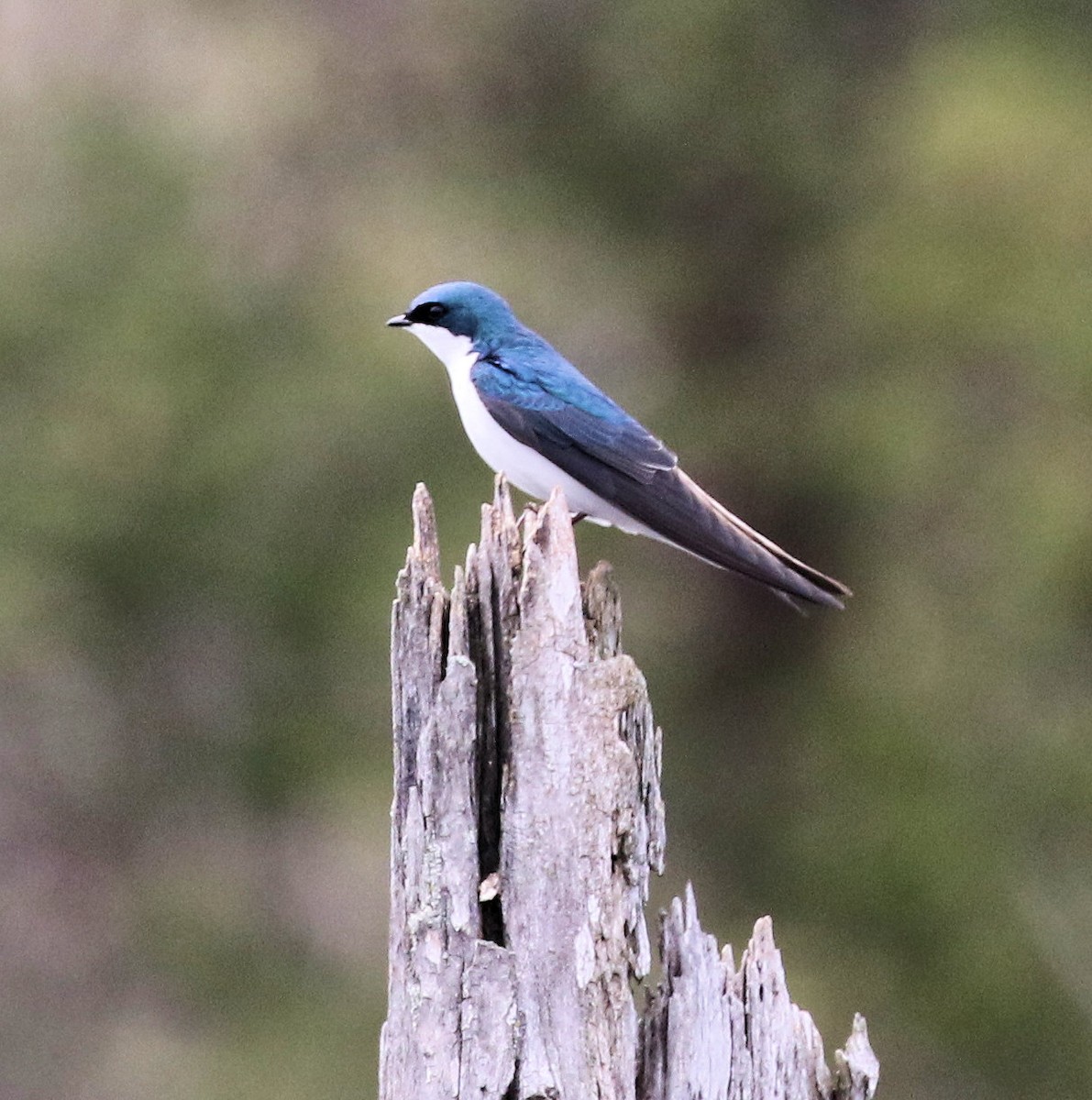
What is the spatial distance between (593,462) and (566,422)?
0.36ft

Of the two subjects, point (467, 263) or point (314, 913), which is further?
point (314, 913)

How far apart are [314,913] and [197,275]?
3.01m

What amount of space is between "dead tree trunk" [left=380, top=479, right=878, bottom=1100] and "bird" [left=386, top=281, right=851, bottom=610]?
113 cm

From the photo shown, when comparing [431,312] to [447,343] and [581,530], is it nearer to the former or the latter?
[447,343]

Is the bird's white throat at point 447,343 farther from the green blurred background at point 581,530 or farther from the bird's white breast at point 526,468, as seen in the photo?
the green blurred background at point 581,530

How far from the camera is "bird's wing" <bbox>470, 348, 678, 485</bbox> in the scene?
441cm

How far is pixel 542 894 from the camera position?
3.04m

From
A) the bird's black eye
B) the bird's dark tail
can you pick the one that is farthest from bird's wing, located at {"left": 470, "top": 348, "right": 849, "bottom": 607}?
the bird's black eye

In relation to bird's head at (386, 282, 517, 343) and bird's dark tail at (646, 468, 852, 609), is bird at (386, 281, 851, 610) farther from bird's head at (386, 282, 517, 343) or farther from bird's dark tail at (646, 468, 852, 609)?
bird's head at (386, 282, 517, 343)

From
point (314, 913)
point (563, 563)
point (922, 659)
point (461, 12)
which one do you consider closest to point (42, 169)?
point (461, 12)

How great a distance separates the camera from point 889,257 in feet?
28.5

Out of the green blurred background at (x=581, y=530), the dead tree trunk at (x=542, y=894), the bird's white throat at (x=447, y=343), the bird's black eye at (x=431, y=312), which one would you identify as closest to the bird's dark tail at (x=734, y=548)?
the bird's white throat at (x=447, y=343)

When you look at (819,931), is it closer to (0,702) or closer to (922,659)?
(922,659)

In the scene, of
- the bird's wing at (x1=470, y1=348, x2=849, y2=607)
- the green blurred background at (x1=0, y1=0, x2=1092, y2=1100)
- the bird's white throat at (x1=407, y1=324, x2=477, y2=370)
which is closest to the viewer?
the bird's wing at (x1=470, y1=348, x2=849, y2=607)
